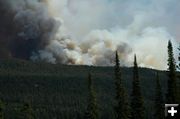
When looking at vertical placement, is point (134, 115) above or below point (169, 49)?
below

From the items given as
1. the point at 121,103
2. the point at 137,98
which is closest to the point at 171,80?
the point at 137,98

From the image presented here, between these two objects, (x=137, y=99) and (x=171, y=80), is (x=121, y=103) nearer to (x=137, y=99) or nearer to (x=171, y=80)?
(x=137, y=99)

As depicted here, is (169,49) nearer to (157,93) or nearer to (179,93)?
(179,93)

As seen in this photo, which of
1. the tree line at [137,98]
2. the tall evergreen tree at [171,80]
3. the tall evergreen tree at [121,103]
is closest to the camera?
the tall evergreen tree at [171,80]

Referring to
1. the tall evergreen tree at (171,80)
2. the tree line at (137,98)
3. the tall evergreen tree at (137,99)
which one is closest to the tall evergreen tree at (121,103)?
the tree line at (137,98)

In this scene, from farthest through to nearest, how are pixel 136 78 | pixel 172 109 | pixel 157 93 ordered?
pixel 157 93 < pixel 136 78 < pixel 172 109

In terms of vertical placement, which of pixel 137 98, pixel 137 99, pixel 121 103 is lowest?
pixel 121 103

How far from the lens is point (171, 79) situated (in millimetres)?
93375

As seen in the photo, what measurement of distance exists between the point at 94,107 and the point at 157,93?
1005 centimetres

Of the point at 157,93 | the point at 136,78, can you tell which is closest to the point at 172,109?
the point at 136,78

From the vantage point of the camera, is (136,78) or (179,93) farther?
(136,78)

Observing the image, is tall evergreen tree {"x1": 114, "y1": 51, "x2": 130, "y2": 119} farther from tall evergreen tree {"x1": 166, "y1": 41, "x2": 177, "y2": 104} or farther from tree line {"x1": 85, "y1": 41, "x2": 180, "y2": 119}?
tall evergreen tree {"x1": 166, "y1": 41, "x2": 177, "y2": 104}

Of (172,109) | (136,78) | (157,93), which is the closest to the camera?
(172,109)

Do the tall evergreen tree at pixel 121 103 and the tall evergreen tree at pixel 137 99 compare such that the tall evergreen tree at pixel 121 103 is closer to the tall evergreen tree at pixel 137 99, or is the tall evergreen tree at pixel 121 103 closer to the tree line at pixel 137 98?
the tree line at pixel 137 98
